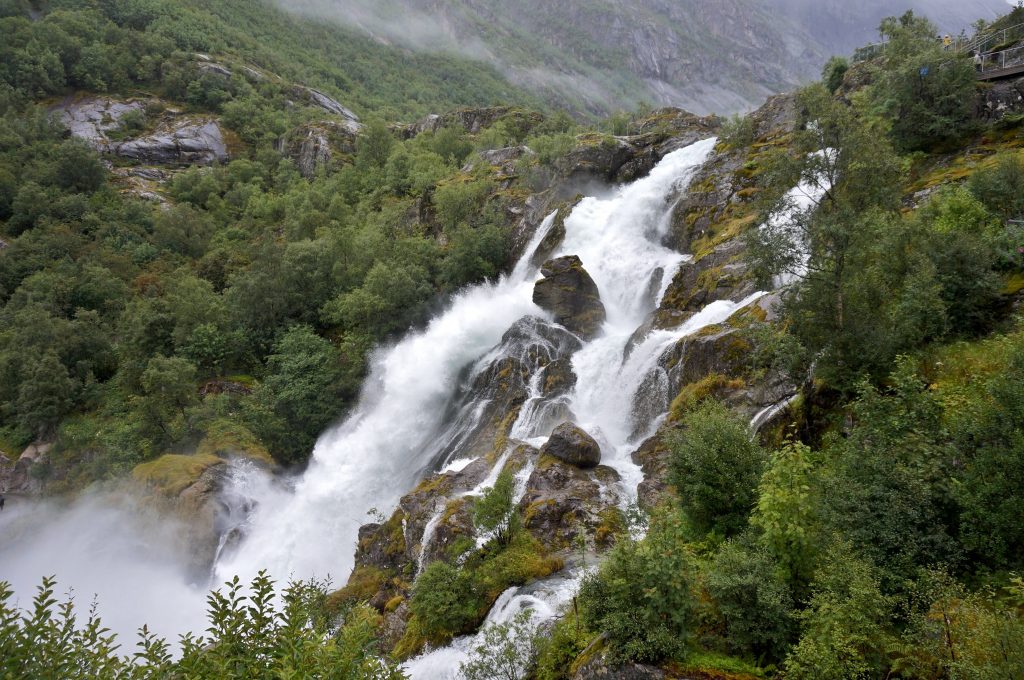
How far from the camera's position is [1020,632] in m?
5.12

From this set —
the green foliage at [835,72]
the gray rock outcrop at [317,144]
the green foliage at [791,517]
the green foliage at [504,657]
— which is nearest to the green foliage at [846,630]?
the green foliage at [791,517]

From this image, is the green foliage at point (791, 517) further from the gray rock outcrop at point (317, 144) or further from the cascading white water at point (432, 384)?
the gray rock outcrop at point (317, 144)

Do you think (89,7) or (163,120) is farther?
(89,7)

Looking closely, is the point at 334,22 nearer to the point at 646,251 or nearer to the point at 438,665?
the point at 646,251

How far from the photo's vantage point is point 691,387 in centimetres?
1881

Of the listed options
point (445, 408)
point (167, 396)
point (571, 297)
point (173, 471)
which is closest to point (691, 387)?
point (571, 297)

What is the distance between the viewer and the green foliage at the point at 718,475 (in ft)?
36.1

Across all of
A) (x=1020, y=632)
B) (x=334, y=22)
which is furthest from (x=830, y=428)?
(x=334, y=22)

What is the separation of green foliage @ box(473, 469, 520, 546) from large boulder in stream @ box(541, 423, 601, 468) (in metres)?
3.15

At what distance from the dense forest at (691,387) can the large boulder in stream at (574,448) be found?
3079 millimetres

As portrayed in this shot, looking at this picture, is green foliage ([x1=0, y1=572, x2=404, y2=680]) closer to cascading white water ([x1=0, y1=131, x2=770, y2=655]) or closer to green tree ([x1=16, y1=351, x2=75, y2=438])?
cascading white water ([x1=0, y1=131, x2=770, y2=655])

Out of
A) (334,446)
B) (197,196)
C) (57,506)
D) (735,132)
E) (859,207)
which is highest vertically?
(735,132)

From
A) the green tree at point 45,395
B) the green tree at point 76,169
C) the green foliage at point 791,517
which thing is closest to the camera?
the green foliage at point 791,517

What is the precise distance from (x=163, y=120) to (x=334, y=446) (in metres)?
76.8
